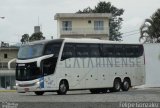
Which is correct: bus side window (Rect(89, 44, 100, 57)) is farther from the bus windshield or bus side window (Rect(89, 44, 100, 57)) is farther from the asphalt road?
the asphalt road

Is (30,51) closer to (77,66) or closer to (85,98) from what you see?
(77,66)

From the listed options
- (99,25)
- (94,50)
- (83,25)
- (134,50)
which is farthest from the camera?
(83,25)

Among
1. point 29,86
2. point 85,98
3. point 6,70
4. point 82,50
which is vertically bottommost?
point 85,98

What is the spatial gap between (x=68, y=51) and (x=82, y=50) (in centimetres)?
154

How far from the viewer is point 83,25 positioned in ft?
290

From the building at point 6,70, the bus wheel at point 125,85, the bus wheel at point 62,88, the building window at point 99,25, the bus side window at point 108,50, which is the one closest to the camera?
the bus wheel at point 62,88

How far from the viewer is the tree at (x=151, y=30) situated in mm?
67144

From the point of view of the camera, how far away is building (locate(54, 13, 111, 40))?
86.9m

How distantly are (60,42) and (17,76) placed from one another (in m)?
3.65

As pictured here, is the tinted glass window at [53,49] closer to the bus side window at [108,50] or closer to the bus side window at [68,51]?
the bus side window at [68,51]

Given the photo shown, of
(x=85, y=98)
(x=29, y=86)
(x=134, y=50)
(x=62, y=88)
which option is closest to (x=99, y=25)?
(x=134, y=50)

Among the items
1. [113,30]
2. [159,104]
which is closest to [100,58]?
[159,104]

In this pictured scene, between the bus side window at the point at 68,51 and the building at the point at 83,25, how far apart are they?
53.1 meters

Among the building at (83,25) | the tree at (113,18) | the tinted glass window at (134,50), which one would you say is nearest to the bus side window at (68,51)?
the tinted glass window at (134,50)
